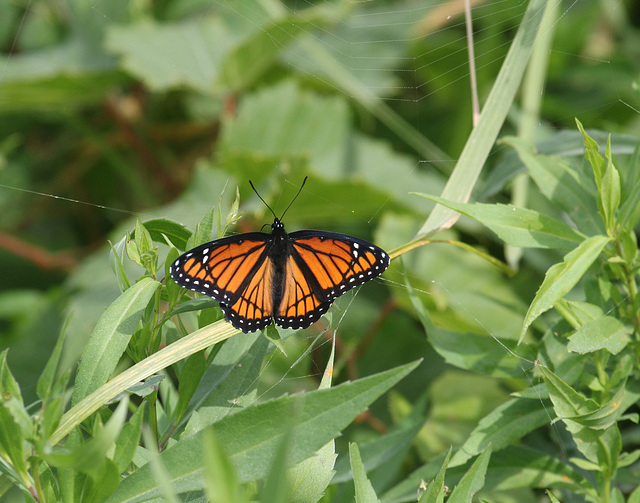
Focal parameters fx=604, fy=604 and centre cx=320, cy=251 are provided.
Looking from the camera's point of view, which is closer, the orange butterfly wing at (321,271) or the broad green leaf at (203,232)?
the broad green leaf at (203,232)

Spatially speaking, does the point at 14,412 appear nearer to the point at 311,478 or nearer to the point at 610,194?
the point at 311,478

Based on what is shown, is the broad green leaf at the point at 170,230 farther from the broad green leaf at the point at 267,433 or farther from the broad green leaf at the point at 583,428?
the broad green leaf at the point at 583,428

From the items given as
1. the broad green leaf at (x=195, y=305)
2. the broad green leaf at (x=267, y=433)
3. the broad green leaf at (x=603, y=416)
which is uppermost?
the broad green leaf at (x=195, y=305)

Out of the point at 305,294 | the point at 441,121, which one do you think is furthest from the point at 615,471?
the point at 441,121

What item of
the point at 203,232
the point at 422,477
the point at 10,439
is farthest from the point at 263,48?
the point at 10,439

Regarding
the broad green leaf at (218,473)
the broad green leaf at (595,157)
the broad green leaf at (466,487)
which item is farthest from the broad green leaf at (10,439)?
the broad green leaf at (595,157)

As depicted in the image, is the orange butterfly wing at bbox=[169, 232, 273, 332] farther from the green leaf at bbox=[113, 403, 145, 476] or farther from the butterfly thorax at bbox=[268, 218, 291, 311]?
the green leaf at bbox=[113, 403, 145, 476]
